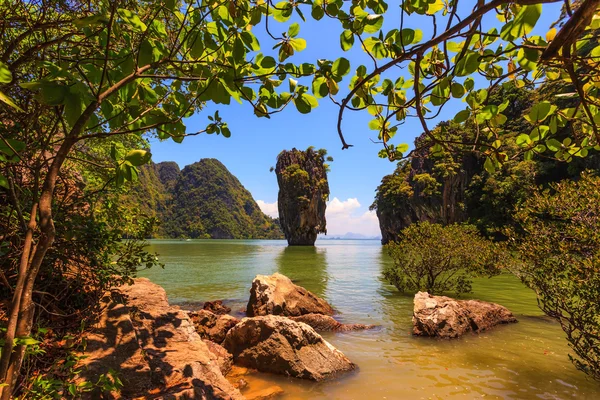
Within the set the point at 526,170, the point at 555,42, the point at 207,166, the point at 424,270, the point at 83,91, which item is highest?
the point at 207,166

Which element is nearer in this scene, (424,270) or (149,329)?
(149,329)

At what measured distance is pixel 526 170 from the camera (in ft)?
113

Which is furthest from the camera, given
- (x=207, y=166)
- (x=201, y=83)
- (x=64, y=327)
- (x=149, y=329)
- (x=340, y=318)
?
(x=207, y=166)

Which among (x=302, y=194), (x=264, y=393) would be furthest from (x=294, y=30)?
(x=302, y=194)

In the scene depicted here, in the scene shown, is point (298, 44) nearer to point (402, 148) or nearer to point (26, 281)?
point (402, 148)

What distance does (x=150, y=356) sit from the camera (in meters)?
3.55

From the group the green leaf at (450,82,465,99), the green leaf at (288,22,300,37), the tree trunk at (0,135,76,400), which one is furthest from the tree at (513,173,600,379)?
the tree trunk at (0,135,76,400)

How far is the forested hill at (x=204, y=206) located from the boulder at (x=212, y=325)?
147617 millimetres

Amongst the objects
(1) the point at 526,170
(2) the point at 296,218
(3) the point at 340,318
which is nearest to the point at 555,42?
(3) the point at 340,318

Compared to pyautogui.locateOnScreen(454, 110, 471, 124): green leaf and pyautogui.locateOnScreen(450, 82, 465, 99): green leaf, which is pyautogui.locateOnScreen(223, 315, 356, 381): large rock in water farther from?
pyautogui.locateOnScreen(450, 82, 465, 99): green leaf

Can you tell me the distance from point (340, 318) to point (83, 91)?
440 inches

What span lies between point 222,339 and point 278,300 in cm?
290

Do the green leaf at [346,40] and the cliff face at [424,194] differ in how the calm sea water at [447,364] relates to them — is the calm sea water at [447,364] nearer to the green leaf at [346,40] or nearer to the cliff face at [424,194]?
the green leaf at [346,40]

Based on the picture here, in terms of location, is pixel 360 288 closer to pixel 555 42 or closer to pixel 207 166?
pixel 555 42
